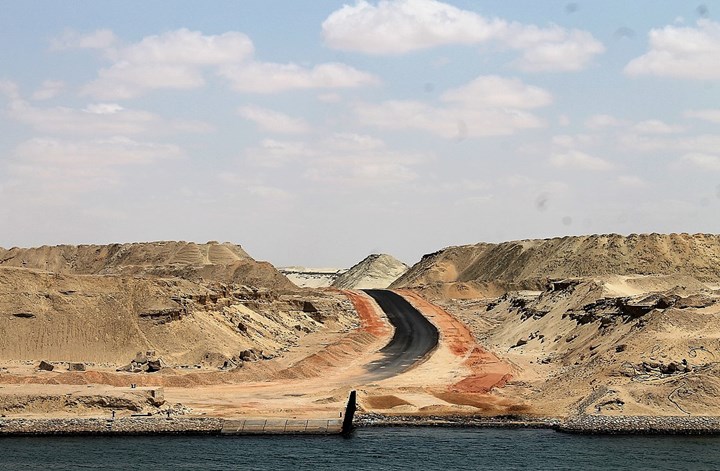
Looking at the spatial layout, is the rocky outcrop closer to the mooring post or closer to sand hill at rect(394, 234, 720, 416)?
sand hill at rect(394, 234, 720, 416)

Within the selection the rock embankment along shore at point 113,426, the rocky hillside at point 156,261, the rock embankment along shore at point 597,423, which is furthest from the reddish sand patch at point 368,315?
the rock embankment along shore at point 113,426

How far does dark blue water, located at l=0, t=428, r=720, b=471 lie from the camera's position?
4216 cm

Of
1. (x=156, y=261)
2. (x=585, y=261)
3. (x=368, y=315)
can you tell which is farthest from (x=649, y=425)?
(x=156, y=261)

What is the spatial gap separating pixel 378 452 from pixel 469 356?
33.2 meters

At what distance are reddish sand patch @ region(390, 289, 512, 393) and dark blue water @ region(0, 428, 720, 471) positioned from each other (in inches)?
521

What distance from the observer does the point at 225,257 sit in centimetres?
15475

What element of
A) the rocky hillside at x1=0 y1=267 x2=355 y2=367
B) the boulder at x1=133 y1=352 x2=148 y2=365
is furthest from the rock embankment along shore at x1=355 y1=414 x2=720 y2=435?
the rocky hillside at x1=0 y1=267 x2=355 y2=367

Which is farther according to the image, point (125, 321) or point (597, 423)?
point (125, 321)

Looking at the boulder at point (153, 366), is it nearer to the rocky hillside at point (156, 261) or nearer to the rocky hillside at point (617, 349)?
the rocky hillside at point (617, 349)

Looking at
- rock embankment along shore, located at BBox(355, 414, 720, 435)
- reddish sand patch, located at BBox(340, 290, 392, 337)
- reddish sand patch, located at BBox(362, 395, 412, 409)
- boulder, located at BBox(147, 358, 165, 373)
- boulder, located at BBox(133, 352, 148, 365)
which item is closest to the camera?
rock embankment along shore, located at BBox(355, 414, 720, 435)

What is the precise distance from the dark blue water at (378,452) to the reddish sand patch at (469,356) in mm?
13230

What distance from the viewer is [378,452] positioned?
44.5 m

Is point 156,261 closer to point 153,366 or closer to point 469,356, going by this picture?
point 469,356

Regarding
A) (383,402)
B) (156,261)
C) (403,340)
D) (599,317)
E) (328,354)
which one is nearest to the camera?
(383,402)
